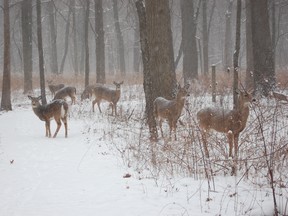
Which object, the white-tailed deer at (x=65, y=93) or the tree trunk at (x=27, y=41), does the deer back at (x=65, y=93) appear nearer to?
the white-tailed deer at (x=65, y=93)

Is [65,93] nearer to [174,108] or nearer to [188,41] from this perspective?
[188,41]

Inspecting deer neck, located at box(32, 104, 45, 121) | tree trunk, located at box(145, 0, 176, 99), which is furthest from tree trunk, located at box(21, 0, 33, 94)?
tree trunk, located at box(145, 0, 176, 99)

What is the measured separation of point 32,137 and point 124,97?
667cm

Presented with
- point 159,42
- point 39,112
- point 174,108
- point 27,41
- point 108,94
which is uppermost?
point 27,41

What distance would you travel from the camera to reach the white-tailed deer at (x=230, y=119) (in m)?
6.20

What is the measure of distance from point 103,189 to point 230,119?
103 inches

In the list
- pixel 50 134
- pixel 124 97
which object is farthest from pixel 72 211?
pixel 124 97

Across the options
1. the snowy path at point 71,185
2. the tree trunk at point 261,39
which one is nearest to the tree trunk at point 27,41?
the snowy path at point 71,185

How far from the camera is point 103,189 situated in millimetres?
5371

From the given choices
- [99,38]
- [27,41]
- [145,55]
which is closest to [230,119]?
[145,55]

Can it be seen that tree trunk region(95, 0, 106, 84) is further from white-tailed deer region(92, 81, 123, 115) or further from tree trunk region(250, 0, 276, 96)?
tree trunk region(250, 0, 276, 96)

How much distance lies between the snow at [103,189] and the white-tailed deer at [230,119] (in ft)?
3.23

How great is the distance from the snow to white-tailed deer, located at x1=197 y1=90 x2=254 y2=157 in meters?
0.99

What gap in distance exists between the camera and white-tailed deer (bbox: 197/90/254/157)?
244 inches
